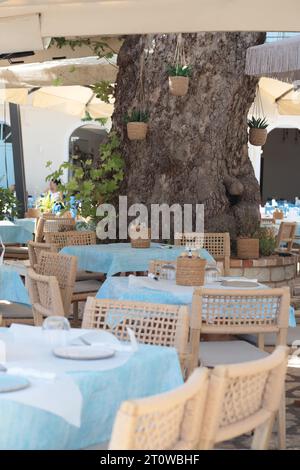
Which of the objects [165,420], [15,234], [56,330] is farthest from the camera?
[15,234]

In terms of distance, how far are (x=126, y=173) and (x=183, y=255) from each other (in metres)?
4.28

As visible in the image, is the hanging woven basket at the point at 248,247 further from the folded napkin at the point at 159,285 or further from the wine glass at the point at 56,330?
the wine glass at the point at 56,330

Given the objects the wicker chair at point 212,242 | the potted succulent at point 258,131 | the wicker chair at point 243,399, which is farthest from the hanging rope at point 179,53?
the wicker chair at point 243,399

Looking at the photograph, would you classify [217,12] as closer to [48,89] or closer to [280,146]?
[48,89]

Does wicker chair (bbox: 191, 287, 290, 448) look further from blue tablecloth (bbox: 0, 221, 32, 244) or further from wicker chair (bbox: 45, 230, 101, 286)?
blue tablecloth (bbox: 0, 221, 32, 244)

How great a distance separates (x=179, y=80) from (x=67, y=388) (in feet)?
20.0

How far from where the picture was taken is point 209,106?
28.2 ft

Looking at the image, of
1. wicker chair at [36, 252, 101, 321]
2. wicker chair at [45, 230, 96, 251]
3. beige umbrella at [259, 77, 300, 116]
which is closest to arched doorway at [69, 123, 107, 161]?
beige umbrella at [259, 77, 300, 116]

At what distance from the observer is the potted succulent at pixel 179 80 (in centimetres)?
815

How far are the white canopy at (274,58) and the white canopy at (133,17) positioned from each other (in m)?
2.66

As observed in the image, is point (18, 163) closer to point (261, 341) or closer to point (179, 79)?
point (179, 79)

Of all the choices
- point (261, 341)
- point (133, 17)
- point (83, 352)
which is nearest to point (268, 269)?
point (133, 17)

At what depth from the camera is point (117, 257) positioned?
21.7 feet

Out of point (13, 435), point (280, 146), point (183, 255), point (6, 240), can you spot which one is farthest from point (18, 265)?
point (280, 146)
